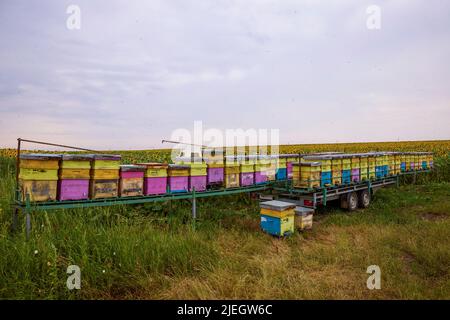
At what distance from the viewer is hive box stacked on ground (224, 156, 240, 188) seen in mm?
8602

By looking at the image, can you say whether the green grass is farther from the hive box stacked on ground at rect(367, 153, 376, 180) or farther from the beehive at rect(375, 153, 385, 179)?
the beehive at rect(375, 153, 385, 179)

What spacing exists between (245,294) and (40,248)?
12.5 ft

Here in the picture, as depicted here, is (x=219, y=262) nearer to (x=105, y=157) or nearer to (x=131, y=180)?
(x=131, y=180)

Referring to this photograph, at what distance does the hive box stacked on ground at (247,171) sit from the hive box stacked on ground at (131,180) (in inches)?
131

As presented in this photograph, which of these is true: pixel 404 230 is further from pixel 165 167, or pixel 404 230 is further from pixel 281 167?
pixel 165 167

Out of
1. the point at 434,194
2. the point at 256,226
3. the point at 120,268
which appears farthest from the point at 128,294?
the point at 434,194

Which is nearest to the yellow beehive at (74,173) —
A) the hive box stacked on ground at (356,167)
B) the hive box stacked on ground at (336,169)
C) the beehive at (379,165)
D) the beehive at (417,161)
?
the hive box stacked on ground at (336,169)

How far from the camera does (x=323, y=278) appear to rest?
15.9ft

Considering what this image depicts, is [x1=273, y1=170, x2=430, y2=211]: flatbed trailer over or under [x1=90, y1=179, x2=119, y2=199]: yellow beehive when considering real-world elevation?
under

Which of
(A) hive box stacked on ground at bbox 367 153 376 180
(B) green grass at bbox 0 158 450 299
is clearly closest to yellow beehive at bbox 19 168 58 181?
(B) green grass at bbox 0 158 450 299

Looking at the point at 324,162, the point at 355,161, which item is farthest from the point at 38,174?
the point at 355,161

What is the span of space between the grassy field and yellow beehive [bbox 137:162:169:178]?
1.35m

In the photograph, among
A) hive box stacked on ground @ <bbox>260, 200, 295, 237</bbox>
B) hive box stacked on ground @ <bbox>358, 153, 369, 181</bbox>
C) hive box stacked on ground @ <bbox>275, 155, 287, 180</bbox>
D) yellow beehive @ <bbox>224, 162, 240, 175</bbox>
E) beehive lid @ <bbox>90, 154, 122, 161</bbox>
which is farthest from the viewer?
hive box stacked on ground @ <bbox>358, 153, 369, 181</bbox>

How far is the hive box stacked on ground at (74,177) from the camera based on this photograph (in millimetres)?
5758
